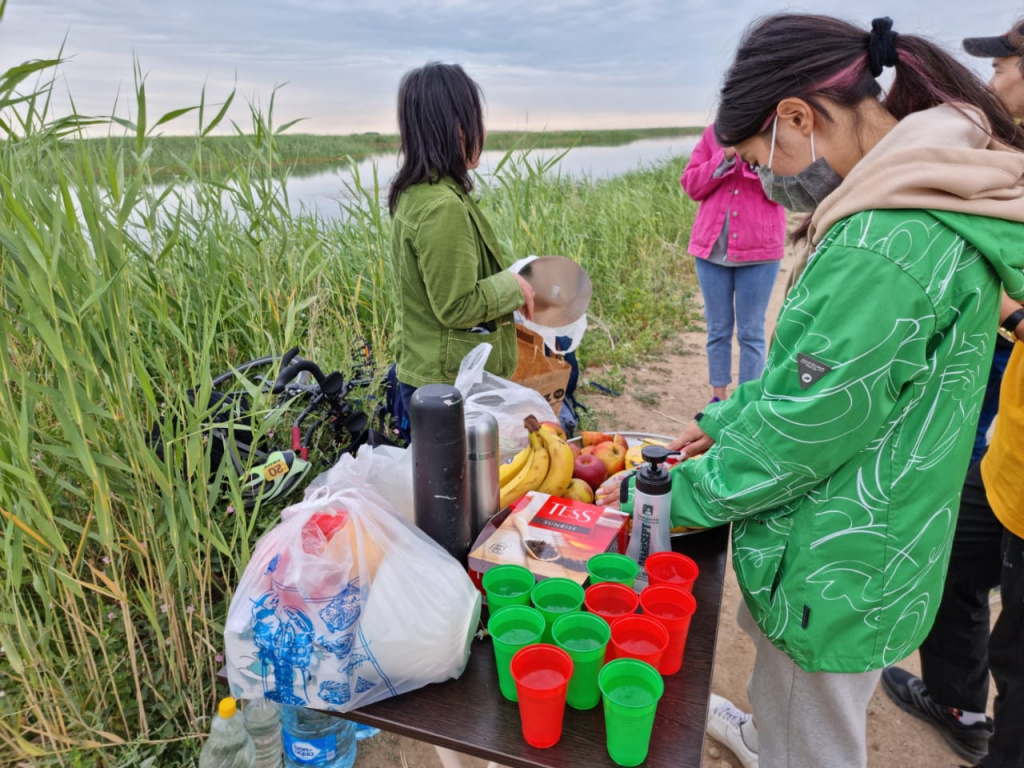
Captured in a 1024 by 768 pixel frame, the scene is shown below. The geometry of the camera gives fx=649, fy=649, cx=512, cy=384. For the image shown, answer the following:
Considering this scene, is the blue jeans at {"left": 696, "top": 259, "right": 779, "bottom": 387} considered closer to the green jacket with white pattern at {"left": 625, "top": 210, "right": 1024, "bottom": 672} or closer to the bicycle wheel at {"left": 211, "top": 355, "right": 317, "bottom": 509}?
the bicycle wheel at {"left": 211, "top": 355, "right": 317, "bottom": 509}

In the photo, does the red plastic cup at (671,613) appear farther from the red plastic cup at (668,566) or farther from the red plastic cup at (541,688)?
the red plastic cup at (541,688)

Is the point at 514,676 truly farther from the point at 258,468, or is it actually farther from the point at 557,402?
the point at 557,402

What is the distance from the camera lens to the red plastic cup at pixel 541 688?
96 cm

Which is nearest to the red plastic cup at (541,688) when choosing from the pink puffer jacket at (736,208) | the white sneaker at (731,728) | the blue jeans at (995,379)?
the white sneaker at (731,728)

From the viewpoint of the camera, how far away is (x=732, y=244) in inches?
143

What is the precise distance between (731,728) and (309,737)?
1280 mm

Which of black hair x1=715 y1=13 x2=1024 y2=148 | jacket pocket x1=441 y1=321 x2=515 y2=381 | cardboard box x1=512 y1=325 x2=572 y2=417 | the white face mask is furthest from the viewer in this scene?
cardboard box x1=512 y1=325 x2=572 y2=417

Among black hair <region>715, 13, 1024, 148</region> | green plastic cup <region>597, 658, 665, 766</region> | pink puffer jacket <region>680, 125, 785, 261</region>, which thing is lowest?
green plastic cup <region>597, 658, 665, 766</region>

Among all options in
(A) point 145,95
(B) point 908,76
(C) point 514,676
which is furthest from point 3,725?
(B) point 908,76

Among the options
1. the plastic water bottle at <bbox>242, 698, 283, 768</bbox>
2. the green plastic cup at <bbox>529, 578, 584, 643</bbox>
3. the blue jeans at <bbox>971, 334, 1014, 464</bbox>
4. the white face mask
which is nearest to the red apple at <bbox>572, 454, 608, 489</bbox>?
the green plastic cup at <bbox>529, 578, 584, 643</bbox>

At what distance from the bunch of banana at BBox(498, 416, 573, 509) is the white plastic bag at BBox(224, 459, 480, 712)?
0.49 meters

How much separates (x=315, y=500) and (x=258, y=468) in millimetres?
550

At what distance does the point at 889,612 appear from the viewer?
3.99 feet

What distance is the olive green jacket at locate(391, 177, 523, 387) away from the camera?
2.16 metres
